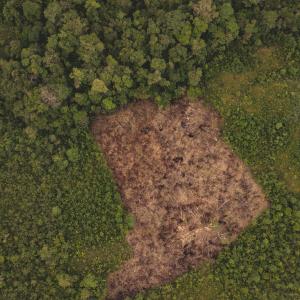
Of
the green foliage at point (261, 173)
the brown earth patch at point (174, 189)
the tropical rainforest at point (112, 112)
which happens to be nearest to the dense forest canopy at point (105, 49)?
the tropical rainforest at point (112, 112)

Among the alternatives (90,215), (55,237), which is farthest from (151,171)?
(55,237)

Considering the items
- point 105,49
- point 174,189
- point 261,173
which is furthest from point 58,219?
point 261,173

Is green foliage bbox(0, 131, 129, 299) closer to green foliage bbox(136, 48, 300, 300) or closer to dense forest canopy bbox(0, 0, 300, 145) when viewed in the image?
dense forest canopy bbox(0, 0, 300, 145)

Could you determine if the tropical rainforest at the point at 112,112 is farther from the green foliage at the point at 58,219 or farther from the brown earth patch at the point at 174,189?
the brown earth patch at the point at 174,189

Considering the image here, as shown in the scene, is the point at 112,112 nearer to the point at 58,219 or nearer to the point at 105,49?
the point at 105,49

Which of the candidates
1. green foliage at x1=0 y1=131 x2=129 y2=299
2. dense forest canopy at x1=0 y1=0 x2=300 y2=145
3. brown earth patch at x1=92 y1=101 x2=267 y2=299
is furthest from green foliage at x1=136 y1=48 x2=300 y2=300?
green foliage at x1=0 y1=131 x2=129 y2=299

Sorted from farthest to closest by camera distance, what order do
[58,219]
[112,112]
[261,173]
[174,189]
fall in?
1. [112,112]
2. [174,189]
3. [261,173]
4. [58,219]
